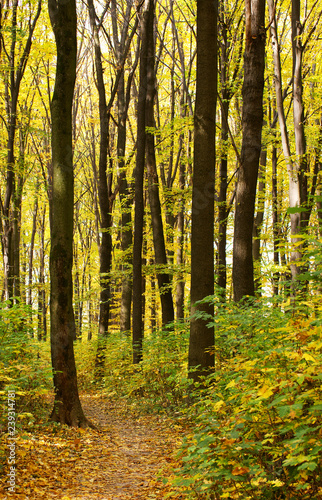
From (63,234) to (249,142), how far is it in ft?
12.4

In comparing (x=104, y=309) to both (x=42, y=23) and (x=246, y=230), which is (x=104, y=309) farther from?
(x=42, y=23)

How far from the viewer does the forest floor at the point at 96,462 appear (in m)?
3.97

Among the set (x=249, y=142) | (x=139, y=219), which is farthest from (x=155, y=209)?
(x=249, y=142)

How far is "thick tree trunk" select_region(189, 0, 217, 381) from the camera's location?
6129 millimetres

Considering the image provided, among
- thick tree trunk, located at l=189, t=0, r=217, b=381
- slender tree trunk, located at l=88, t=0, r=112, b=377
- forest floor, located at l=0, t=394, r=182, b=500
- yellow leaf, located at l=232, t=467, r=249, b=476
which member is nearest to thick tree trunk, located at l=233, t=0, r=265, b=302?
thick tree trunk, located at l=189, t=0, r=217, b=381

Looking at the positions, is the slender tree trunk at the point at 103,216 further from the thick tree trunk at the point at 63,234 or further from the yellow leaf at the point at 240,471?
the yellow leaf at the point at 240,471

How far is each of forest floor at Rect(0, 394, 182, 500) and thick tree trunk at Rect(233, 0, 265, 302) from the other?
293 centimetres

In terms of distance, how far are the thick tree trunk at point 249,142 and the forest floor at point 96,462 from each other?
9.61 ft

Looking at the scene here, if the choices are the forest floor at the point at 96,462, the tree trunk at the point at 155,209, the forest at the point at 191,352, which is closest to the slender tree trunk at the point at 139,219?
the forest at the point at 191,352

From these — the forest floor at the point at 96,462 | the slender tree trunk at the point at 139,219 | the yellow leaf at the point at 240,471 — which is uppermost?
the slender tree trunk at the point at 139,219

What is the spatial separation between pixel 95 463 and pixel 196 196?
13.4ft

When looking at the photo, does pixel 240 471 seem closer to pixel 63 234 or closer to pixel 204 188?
pixel 204 188

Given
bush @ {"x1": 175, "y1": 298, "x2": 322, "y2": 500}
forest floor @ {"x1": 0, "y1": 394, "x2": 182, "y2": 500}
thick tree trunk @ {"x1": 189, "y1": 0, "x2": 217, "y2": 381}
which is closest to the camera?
bush @ {"x1": 175, "y1": 298, "x2": 322, "y2": 500}

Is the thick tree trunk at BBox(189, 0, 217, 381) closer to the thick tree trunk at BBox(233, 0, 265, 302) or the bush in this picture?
the thick tree trunk at BBox(233, 0, 265, 302)
